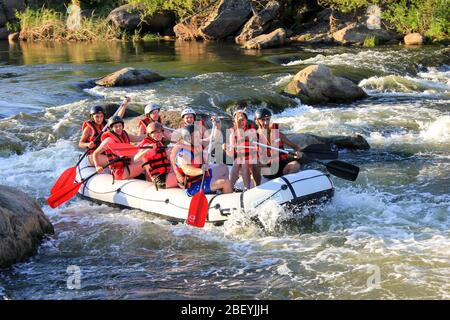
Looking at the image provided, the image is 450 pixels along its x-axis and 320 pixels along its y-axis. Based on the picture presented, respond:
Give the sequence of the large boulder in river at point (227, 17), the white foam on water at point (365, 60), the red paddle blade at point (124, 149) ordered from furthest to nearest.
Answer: the large boulder in river at point (227, 17), the white foam on water at point (365, 60), the red paddle blade at point (124, 149)

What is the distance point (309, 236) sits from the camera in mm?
6547

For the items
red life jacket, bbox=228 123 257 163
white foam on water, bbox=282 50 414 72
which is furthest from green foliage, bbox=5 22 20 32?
red life jacket, bbox=228 123 257 163

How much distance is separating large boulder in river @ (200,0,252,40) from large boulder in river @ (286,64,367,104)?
35.0 feet

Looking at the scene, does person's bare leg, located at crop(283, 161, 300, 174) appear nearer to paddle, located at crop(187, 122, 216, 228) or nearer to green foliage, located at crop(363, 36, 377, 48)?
paddle, located at crop(187, 122, 216, 228)

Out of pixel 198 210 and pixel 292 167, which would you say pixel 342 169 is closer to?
pixel 292 167

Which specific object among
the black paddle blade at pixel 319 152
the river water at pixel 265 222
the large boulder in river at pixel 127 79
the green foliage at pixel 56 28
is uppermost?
the green foliage at pixel 56 28

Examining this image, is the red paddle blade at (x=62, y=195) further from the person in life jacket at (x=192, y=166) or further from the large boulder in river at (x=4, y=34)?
the large boulder in river at (x=4, y=34)

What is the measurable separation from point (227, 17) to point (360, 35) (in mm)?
5643

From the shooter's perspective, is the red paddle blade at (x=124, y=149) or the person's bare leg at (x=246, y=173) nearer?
the person's bare leg at (x=246, y=173)

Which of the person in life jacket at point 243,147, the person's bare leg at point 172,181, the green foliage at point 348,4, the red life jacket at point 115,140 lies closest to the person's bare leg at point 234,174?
the person in life jacket at point 243,147

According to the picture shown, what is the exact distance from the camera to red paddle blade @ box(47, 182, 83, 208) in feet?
25.1

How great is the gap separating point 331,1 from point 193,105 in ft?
37.3

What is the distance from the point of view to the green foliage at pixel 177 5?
23967mm

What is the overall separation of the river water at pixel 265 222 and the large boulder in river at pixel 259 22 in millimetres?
7729
